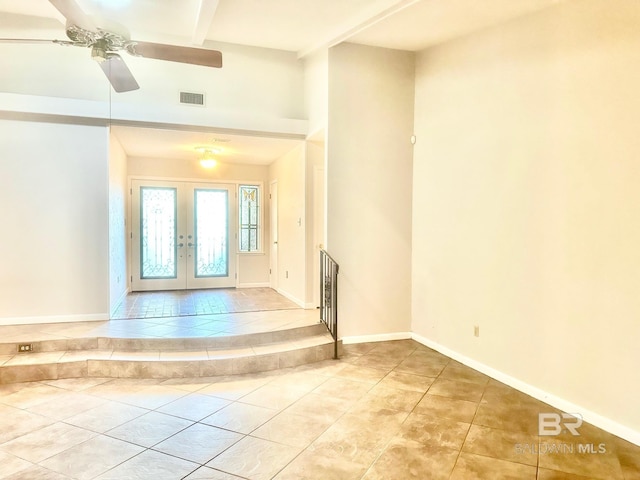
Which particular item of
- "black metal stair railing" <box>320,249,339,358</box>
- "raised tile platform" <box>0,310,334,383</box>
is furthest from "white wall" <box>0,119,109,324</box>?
"black metal stair railing" <box>320,249,339,358</box>

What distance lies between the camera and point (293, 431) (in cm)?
296

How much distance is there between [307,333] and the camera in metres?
4.79

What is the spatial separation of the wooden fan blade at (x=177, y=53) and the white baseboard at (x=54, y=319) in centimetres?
341

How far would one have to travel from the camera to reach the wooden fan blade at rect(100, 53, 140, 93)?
3116 mm

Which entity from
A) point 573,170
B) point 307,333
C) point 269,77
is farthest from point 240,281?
point 573,170

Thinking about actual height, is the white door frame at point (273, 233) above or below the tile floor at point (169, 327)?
above

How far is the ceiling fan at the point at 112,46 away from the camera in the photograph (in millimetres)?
2533

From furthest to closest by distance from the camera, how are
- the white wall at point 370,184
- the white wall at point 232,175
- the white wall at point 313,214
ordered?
the white wall at point 232,175, the white wall at point 313,214, the white wall at point 370,184

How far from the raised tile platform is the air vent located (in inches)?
113

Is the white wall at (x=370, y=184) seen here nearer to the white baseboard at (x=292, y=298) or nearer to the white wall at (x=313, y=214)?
the white wall at (x=313, y=214)

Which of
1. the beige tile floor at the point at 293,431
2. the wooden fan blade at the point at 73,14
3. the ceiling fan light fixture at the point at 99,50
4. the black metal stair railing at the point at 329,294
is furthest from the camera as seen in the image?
the black metal stair railing at the point at 329,294

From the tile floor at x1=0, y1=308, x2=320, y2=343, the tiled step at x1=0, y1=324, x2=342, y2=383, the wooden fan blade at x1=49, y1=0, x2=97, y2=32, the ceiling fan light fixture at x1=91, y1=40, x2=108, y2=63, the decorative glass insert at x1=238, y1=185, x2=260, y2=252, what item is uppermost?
the wooden fan blade at x1=49, y1=0, x2=97, y2=32

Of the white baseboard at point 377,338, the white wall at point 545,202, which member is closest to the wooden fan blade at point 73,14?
the white wall at point 545,202

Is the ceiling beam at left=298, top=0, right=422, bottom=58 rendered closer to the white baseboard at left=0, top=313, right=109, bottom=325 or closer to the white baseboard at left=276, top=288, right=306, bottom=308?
the white baseboard at left=276, top=288, right=306, bottom=308
